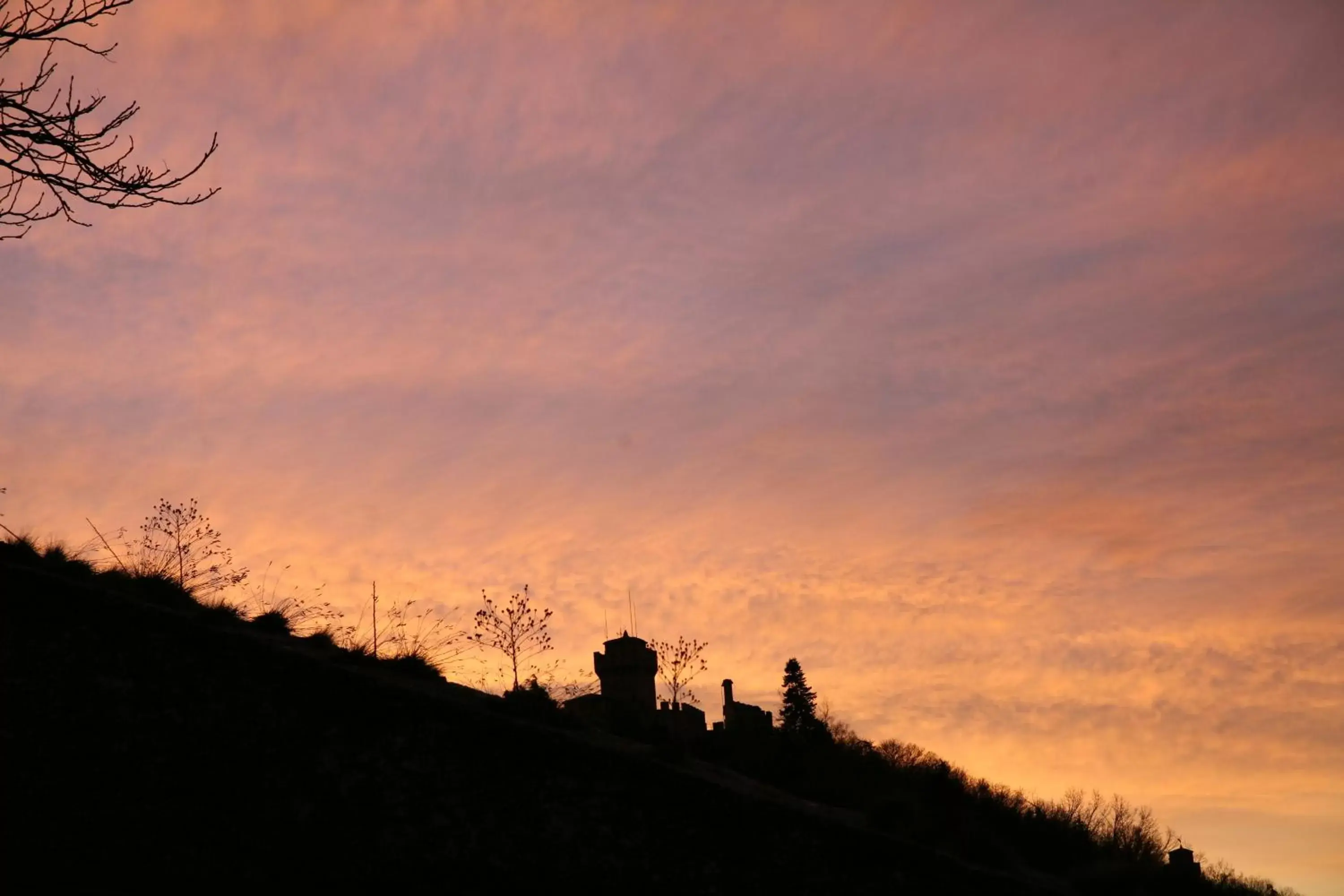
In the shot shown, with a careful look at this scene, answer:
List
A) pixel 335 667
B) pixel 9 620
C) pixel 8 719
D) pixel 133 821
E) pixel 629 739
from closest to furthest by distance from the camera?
pixel 133 821
pixel 8 719
pixel 9 620
pixel 335 667
pixel 629 739

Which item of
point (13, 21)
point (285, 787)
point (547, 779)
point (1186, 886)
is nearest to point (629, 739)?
point (547, 779)

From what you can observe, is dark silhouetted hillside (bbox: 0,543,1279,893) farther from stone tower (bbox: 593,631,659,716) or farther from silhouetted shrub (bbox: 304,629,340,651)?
stone tower (bbox: 593,631,659,716)

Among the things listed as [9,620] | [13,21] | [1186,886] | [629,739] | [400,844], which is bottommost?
[1186,886]

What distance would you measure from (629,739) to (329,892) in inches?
243

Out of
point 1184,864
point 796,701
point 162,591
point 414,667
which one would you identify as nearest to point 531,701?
point 414,667

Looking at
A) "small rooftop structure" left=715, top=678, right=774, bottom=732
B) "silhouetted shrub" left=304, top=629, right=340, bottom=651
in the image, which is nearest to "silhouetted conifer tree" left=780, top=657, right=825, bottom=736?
"small rooftop structure" left=715, top=678, right=774, bottom=732

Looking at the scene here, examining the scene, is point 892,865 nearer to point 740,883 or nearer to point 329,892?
point 740,883

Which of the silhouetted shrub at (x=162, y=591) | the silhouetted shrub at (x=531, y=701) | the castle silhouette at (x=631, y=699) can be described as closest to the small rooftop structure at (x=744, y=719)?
the castle silhouette at (x=631, y=699)

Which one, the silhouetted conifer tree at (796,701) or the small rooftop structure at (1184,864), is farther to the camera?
the silhouetted conifer tree at (796,701)

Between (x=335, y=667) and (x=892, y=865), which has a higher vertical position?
(x=335, y=667)

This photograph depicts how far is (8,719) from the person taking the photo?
1191cm

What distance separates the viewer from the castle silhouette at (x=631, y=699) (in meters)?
18.0

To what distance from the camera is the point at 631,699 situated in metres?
19.7

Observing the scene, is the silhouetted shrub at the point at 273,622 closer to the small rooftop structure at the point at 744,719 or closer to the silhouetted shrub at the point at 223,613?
the silhouetted shrub at the point at 223,613
